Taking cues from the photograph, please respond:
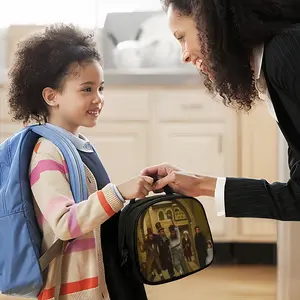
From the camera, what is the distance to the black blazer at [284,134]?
124 centimetres

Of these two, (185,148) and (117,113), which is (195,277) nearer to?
(185,148)

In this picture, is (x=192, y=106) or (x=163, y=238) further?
(x=192, y=106)

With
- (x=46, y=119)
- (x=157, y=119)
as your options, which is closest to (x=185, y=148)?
(x=157, y=119)

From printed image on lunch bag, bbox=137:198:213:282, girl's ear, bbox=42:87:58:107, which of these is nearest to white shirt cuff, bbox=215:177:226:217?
printed image on lunch bag, bbox=137:198:213:282

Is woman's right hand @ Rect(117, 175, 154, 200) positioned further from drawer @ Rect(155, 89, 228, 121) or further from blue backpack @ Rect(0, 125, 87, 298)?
drawer @ Rect(155, 89, 228, 121)

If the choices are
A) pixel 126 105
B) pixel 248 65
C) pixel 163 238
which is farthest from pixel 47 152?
pixel 126 105

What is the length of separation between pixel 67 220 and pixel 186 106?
187 centimetres

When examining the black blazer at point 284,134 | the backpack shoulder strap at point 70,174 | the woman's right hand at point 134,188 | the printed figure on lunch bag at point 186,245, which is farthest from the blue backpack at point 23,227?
the black blazer at point 284,134

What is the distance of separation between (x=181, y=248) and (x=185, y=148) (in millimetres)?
1758

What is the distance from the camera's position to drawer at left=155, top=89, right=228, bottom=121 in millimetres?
3201

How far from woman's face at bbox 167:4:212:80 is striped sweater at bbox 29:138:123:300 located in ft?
1.06

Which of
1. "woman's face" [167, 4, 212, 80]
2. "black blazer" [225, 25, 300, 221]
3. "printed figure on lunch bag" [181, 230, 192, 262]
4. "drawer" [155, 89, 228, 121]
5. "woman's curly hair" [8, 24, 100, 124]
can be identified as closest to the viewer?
"black blazer" [225, 25, 300, 221]

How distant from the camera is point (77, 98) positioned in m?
1.60

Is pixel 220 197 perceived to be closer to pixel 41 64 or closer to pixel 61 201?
pixel 61 201
